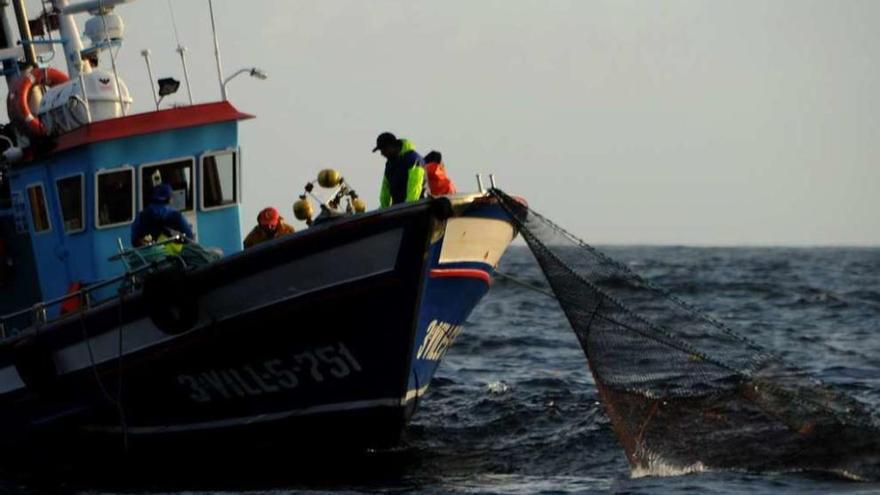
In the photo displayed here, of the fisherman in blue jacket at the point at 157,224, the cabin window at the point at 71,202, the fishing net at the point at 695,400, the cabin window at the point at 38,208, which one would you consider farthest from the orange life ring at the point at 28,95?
the fishing net at the point at 695,400

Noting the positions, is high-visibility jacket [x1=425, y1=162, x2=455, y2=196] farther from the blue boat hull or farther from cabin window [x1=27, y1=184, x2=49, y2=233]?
cabin window [x1=27, y1=184, x2=49, y2=233]

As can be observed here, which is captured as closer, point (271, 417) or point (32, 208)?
point (271, 417)

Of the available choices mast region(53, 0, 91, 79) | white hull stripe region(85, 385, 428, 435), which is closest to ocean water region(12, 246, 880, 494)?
white hull stripe region(85, 385, 428, 435)

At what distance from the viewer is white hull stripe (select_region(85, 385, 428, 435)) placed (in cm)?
1505

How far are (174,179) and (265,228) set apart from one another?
1.82 metres

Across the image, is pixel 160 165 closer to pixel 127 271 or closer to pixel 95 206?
pixel 95 206

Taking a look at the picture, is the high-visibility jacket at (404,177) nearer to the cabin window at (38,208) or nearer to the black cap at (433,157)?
the black cap at (433,157)

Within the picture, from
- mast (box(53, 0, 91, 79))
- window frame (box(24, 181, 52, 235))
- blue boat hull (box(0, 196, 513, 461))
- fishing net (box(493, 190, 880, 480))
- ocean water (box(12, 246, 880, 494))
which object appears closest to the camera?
fishing net (box(493, 190, 880, 480))

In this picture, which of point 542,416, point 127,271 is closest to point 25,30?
point 127,271

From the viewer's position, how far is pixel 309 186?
50.7 ft

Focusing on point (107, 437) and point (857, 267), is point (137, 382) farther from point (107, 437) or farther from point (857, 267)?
point (857, 267)

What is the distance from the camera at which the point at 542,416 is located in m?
17.5

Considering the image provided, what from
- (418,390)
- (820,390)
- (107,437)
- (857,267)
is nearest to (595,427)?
(418,390)

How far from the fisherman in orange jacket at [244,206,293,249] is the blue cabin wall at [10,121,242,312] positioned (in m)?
1.55
